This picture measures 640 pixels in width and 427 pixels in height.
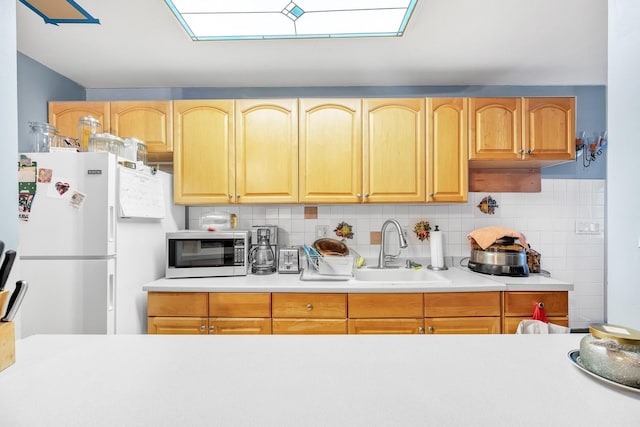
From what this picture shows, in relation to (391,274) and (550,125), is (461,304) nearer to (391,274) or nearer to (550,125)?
(391,274)

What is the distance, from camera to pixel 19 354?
729 mm

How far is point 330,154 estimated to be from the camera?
2398 millimetres

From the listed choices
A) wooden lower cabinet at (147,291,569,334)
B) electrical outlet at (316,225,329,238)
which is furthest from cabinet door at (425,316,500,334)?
electrical outlet at (316,225,329,238)

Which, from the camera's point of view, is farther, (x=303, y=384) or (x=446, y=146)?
(x=446, y=146)

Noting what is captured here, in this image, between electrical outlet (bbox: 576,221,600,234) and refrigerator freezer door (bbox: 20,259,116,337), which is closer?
refrigerator freezer door (bbox: 20,259,116,337)

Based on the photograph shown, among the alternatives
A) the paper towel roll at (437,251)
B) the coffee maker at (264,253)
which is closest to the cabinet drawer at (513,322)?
the paper towel roll at (437,251)

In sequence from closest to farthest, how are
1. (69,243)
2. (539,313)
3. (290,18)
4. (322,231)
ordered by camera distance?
1. (290,18)
2. (69,243)
3. (539,313)
4. (322,231)

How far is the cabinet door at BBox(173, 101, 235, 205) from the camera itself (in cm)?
241

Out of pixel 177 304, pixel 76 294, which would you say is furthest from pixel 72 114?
pixel 177 304

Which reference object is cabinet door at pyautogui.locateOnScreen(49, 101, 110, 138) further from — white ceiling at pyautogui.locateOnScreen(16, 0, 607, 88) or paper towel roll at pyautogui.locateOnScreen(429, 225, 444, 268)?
paper towel roll at pyautogui.locateOnScreen(429, 225, 444, 268)

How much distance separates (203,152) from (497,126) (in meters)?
2.09

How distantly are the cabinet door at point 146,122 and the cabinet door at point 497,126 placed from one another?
7.10 feet

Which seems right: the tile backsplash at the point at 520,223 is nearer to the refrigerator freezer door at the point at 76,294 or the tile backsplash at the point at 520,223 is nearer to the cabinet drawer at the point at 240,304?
the cabinet drawer at the point at 240,304

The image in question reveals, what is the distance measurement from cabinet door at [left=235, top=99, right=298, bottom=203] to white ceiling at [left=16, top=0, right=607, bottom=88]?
0.32 meters
